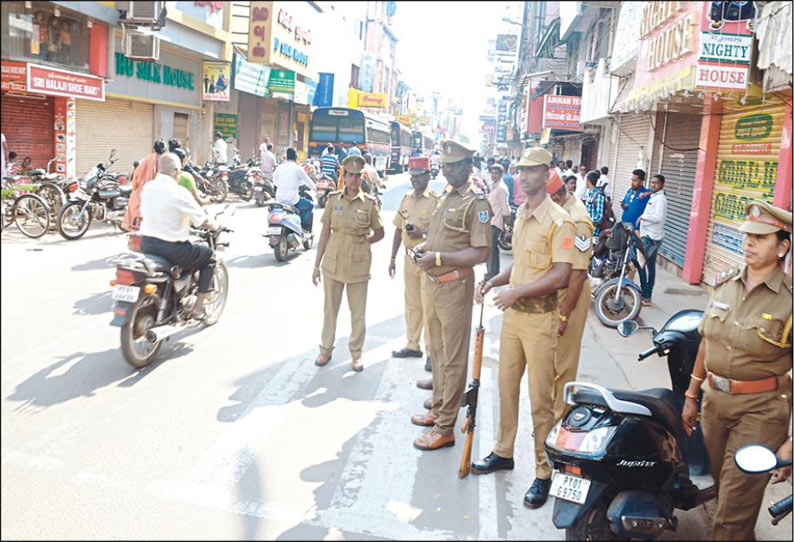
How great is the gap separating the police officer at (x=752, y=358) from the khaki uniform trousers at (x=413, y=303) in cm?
322

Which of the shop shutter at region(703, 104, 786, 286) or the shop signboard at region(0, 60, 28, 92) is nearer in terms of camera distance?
the shop signboard at region(0, 60, 28, 92)

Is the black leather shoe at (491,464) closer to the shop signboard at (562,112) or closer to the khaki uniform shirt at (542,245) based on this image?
the khaki uniform shirt at (542,245)

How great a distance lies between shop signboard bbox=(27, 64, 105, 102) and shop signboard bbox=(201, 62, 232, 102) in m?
0.39

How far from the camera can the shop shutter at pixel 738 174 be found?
8.97 metres

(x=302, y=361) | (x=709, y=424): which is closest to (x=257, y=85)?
(x=709, y=424)

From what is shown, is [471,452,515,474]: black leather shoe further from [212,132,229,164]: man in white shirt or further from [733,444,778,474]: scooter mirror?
[212,132,229,164]: man in white shirt

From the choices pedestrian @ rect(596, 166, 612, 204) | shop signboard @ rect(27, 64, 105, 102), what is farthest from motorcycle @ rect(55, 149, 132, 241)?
pedestrian @ rect(596, 166, 612, 204)

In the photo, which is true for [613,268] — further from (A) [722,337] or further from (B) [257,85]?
(B) [257,85]

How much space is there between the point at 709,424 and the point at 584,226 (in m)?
1.25

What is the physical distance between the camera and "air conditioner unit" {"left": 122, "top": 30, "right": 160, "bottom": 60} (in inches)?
71.0

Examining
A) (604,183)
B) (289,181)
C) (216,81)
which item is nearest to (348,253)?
(216,81)

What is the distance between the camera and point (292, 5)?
2.10 metres

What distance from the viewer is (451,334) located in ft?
14.4

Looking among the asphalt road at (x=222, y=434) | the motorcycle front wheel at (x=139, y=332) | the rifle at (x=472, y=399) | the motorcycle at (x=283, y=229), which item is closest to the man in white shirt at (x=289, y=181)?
the motorcycle at (x=283, y=229)
